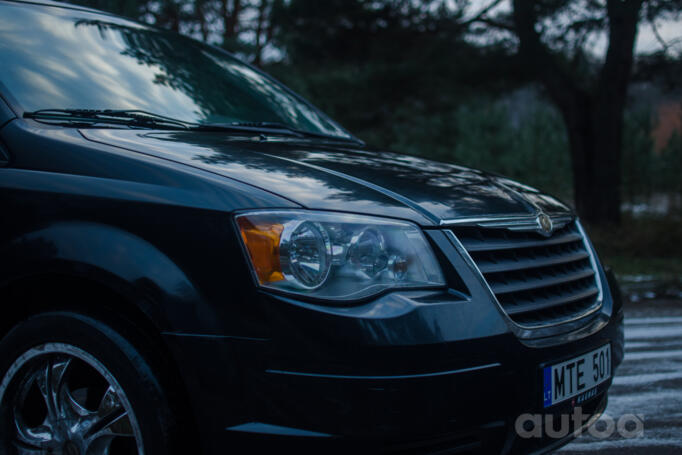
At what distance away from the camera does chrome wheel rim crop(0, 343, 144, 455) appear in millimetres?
2053

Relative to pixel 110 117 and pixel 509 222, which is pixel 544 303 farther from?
pixel 110 117

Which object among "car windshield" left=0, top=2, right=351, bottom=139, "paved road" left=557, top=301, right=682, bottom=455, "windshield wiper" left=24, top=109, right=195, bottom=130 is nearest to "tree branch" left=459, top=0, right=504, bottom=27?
"paved road" left=557, top=301, right=682, bottom=455

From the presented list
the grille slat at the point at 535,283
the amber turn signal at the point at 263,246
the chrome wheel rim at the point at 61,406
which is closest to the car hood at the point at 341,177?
the amber turn signal at the point at 263,246

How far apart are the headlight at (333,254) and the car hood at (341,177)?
6cm

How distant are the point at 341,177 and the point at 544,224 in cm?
72

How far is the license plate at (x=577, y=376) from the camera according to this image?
2.14 meters

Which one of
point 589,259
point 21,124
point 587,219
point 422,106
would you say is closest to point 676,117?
point 587,219

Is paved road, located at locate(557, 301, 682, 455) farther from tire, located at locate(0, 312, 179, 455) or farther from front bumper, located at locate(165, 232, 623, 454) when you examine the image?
tire, located at locate(0, 312, 179, 455)

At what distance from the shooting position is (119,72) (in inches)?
113

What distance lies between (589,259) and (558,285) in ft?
1.41

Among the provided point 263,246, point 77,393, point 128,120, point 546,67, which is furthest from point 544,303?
point 546,67

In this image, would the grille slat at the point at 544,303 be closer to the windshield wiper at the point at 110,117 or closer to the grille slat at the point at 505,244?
the grille slat at the point at 505,244

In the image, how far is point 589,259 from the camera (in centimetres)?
279

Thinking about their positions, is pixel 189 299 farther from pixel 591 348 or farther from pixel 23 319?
pixel 591 348
